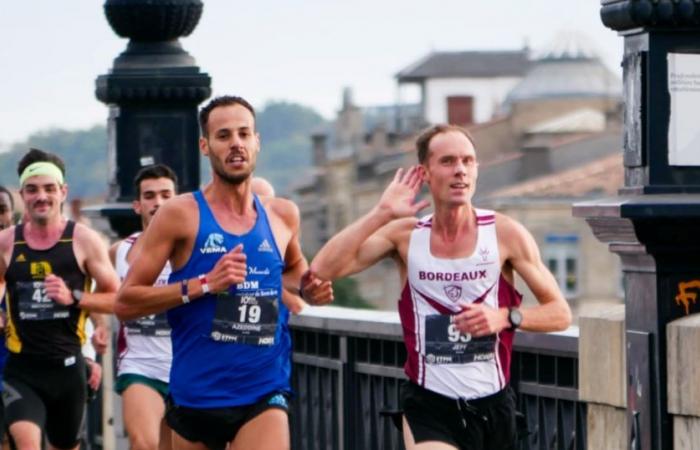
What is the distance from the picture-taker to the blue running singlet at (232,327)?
9.90 meters

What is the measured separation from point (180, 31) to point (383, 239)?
16.0 ft

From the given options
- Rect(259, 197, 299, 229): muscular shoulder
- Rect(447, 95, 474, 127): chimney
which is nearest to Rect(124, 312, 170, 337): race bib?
Rect(259, 197, 299, 229): muscular shoulder

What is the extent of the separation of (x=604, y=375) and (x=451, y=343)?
634 millimetres

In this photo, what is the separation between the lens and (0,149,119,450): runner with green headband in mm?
13164

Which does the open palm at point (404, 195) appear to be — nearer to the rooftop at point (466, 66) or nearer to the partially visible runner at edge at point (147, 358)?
the partially visible runner at edge at point (147, 358)

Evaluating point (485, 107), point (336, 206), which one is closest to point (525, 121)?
point (336, 206)

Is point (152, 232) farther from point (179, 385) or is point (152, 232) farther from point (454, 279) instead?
point (454, 279)

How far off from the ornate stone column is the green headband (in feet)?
4.46

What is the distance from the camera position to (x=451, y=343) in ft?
31.5

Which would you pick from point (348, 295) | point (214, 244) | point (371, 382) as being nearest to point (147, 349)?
point (371, 382)

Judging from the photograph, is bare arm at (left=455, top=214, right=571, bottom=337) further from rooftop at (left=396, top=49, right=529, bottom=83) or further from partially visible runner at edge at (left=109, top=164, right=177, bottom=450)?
rooftop at (left=396, top=49, right=529, bottom=83)

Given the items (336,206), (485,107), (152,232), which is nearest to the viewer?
(152,232)

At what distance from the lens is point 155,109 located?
48.3ft

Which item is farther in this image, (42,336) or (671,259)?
(42,336)
